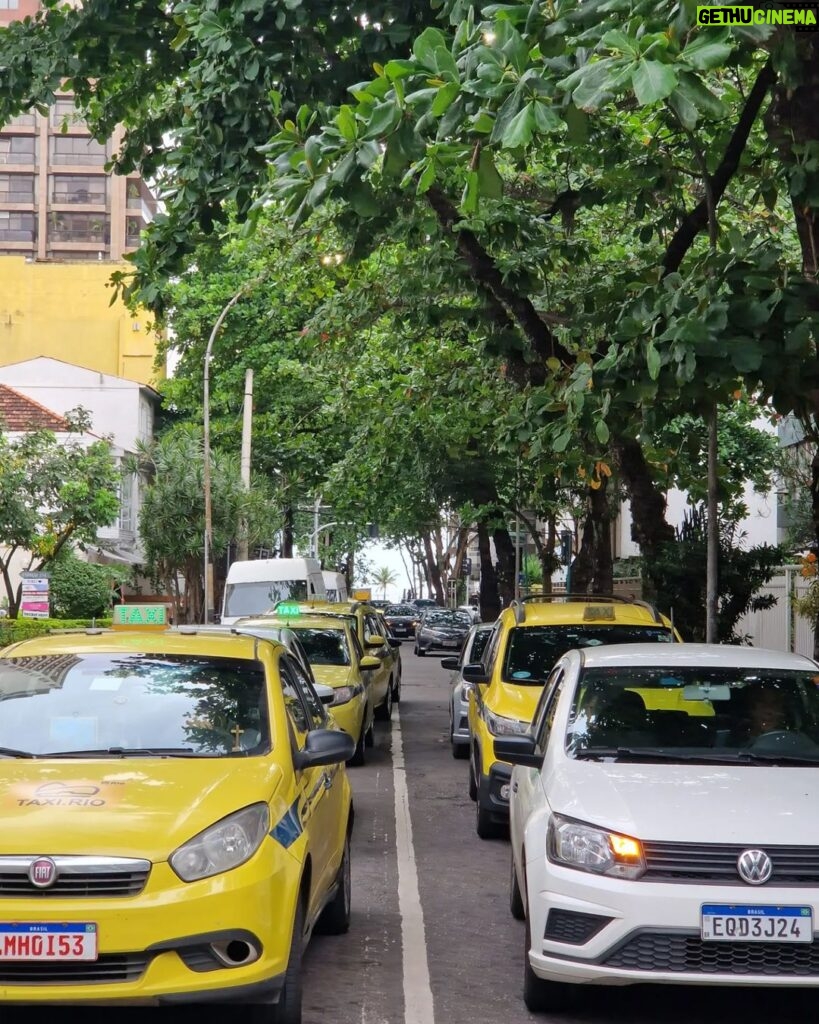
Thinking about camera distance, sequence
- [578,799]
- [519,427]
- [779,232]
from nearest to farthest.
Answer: [578,799], [519,427], [779,232]

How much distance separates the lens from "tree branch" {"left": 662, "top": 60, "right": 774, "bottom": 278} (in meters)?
12.4

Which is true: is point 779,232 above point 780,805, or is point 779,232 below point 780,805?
above

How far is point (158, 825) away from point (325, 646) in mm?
11345

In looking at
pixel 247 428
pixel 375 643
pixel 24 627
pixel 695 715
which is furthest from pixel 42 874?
pixel 247 428

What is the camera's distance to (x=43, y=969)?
210 inches

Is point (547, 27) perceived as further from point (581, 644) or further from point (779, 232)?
point (779, 232)

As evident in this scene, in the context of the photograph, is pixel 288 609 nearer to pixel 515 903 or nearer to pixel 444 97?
pixel 515 903

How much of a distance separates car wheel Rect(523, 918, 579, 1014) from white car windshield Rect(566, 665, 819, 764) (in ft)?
3.30

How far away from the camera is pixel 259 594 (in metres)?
30.6

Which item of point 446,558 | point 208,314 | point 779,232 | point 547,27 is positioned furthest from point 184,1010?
point 446,558

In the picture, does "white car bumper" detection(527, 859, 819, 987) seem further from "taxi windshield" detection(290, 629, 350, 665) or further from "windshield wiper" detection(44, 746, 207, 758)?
"taxi windshield" detection(290, 629, 350, 665)

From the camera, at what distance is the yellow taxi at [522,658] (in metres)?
11.0

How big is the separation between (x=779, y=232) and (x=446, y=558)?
212ft

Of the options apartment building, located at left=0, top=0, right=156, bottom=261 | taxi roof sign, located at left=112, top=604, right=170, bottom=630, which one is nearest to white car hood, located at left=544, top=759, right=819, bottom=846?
taxi roof sign, located at left=112, top=604, right=170, bottom=630
